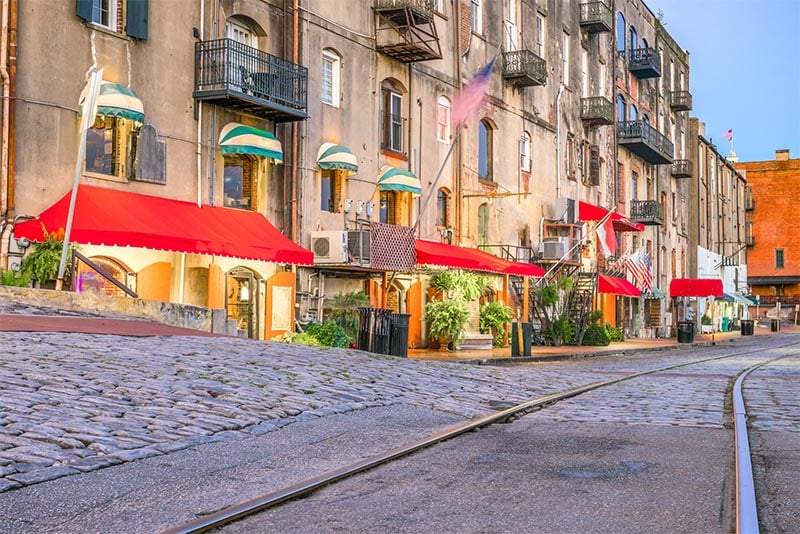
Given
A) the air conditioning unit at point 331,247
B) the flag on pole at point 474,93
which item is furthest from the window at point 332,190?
the flag on pole at point 474,93

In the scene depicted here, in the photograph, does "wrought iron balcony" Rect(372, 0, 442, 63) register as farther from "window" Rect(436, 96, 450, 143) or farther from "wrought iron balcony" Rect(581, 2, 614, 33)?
"wrought iron balcony" Rect(581, 2, 614, 33)

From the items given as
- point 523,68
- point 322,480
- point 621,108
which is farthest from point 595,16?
point 322,480

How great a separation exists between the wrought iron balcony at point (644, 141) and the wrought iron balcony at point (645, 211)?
2.55 metres

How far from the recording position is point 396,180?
26172 mm

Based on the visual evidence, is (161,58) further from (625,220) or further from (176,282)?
(625,220)

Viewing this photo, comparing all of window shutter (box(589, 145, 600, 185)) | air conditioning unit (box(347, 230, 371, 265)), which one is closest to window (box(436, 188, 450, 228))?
air conditioning unit (box(347, 230, 371, 265))

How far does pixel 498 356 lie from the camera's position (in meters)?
24.4

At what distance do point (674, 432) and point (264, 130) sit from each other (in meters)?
15.7

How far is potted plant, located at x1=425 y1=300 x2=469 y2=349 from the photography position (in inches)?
1081

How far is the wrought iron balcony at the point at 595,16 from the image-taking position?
41594 mm

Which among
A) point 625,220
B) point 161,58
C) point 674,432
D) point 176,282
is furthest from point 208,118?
point 625,220

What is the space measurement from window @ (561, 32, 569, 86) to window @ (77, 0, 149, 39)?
22.8m

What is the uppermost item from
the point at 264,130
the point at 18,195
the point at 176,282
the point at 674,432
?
the point at 264,130

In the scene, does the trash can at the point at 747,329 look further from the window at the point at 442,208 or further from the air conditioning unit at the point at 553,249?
the window at the point at 442,208
